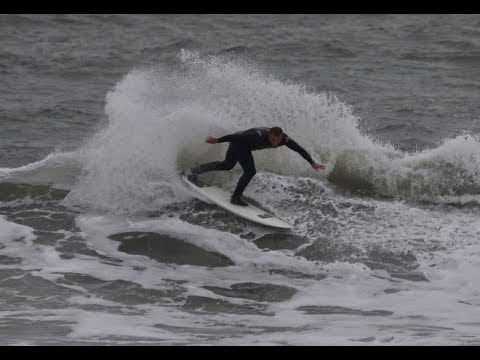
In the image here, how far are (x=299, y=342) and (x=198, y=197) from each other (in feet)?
14.9

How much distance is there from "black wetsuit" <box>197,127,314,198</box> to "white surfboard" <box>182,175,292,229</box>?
214 millimetres

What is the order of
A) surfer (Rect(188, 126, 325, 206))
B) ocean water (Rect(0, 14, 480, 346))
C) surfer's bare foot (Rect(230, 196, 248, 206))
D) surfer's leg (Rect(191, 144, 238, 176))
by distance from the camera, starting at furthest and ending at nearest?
surfer's bare foot (Rect(230, 196, 248, 206)) < surfer's leg (Rect(191, 144, 238, 176)) < surfer (Rect(188, 126, 325, 206)) < ocean water (Rect(0, 14, 480, 346))

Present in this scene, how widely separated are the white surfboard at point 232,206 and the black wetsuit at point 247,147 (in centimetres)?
21

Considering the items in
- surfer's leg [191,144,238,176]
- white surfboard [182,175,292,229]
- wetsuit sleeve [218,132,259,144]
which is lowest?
white surfboard [182,175,292,229]

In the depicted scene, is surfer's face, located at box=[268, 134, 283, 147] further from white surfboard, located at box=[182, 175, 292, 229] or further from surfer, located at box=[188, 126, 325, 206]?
white surfboard, located at box=[182, 175, 292, 229]

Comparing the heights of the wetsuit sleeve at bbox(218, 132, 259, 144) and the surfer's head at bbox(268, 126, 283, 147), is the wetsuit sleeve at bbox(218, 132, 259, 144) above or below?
above

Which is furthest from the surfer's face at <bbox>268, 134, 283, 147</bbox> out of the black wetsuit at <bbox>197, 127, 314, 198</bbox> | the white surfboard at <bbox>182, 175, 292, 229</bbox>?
the white surfboard at <bbox>182, 175, 292, 229</bbox>

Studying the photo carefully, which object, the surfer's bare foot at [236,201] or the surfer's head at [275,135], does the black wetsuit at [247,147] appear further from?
the surfer's head at [275,135]

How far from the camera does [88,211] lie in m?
12.2

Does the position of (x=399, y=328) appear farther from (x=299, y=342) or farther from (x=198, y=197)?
(x=198, y=197)

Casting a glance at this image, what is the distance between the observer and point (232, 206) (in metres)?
11.8

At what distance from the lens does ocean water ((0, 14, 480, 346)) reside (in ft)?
29.2

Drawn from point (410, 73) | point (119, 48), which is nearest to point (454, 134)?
point (410, 73)

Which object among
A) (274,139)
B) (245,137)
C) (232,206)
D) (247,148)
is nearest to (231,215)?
(232,206)
